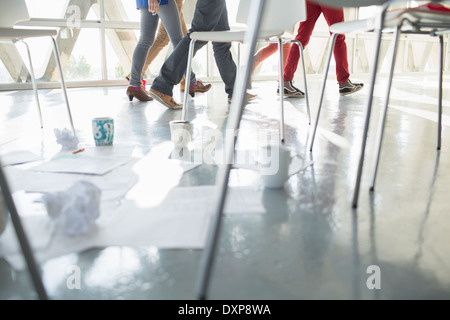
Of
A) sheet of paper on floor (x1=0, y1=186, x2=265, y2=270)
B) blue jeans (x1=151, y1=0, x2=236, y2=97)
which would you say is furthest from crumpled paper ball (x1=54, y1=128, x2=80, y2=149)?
blue jeans (x1=151, y1=0, x2=236, y2=97)

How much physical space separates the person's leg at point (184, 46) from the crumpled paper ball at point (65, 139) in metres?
0.93

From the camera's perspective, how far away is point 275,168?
0.99 meters

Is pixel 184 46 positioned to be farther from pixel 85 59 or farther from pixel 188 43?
pixel 85 59

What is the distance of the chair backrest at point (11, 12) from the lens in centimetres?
176

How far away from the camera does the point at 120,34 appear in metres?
4.69

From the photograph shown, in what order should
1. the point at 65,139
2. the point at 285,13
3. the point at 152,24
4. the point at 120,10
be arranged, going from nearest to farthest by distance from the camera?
the point at 65,139 → the point at 285,13 → the point at 152,24 → the point at 120,10

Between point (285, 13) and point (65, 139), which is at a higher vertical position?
point (285, 13)

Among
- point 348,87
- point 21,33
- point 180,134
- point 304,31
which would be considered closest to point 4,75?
point 21,33

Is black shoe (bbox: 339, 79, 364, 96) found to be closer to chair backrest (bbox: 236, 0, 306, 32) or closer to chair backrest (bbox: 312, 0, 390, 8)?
chair backrest (bbox: 236, 0, 306, 32)

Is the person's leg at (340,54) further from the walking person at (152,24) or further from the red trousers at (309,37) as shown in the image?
the walking person at (152,24)

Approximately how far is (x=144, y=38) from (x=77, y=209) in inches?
79.6

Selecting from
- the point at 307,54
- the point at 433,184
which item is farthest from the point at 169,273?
the point at 307,54
